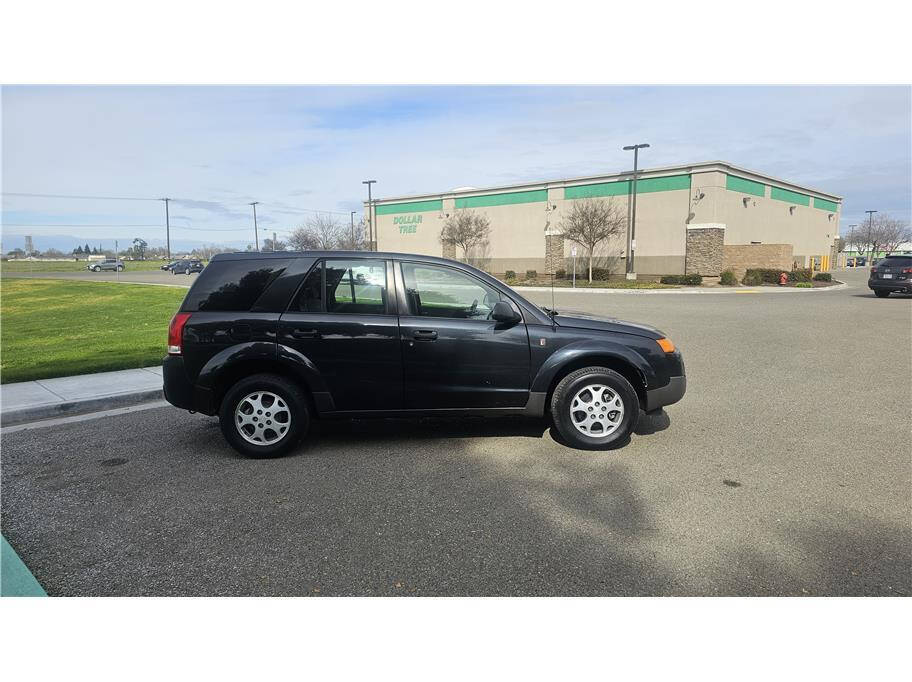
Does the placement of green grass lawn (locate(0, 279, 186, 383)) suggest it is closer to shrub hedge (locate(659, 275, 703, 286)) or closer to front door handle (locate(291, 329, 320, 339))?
front door handle (locate(291, 329, 320, 339))

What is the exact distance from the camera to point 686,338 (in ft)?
40.3

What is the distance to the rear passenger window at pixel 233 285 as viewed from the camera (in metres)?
5.24

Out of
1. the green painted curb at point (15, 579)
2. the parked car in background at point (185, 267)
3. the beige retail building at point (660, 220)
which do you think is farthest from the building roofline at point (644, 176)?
the green painted curb at point (15, 579)

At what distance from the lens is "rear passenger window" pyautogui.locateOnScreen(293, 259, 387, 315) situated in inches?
207

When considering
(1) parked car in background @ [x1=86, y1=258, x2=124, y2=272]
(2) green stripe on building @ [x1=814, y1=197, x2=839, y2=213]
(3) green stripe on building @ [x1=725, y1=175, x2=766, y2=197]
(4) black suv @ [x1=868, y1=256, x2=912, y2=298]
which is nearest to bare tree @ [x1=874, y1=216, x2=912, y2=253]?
(2) green stripe on building @ [x1=814, y1=197, x2=839, y2=213]

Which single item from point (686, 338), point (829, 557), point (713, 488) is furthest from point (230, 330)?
point (686, 338)

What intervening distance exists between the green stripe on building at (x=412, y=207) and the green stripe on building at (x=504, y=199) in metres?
2.58

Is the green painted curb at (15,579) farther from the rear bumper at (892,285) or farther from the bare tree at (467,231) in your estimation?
the bare tree at (467,231)

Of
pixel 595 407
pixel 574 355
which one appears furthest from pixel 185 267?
pixel 595 407

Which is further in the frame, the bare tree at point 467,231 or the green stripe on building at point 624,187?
the bare tree at point 467,231

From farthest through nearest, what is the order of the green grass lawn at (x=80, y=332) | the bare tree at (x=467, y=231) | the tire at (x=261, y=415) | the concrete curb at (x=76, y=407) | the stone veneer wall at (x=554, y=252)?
the bare tree at (x=467, y=231)
the stone veneer wall at (x=554, y=252)
the green grass lawn at (x=80, y=332)
the concrete curb at (x=76, y=407)
the tire at (x=261, y=415)

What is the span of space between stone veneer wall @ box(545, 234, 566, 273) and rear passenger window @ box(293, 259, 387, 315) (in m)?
38.6

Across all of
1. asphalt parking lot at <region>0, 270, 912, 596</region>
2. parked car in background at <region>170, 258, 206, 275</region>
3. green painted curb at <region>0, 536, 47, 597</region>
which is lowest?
green painted curb at <region>0, 536, 47, 597</region>

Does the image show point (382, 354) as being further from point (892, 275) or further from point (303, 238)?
point (303, 238)
